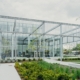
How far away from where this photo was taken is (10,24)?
21250mm

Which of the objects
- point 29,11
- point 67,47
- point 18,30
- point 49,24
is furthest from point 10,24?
point 67,47

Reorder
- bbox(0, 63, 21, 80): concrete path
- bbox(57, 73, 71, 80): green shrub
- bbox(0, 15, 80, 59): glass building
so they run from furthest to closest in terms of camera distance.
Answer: bbox(0, 15, 80, 59): glass building
bbox(0, 63, 21, 80): concrete path
bbox(57, 73, 71, 80): green shrub

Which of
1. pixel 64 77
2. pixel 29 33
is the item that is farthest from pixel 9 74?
pixel 29 33

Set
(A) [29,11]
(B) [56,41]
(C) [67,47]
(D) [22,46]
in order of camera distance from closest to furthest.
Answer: (A) [29,11]
(D) [22,46]
(B) [56,41]
(C) [67,47]

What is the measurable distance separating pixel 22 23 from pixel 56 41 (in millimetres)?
9613

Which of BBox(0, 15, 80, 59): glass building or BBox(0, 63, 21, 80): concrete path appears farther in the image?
BBox(0, 15, 80, 59): glass building

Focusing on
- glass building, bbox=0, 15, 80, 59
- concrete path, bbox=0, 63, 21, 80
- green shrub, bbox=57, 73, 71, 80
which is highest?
glass building, bbox=0, 15, 80, 59

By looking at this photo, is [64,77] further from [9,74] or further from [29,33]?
[29,33]

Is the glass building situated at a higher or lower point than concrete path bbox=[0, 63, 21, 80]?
higher

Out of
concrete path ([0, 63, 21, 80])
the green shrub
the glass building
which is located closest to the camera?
the green shrub

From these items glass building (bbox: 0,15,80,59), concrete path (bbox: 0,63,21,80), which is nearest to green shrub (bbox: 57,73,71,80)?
concrete path (bbox: 0,63,21,80)

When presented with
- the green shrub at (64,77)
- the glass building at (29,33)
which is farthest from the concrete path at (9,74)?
the glass building at (29,33)

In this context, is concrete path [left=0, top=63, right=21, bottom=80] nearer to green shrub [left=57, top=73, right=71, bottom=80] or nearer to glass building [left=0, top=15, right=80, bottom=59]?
green shrub [left=57, top=73, right=71, bottom=80]

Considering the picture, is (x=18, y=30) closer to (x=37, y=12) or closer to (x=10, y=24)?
(x=10, y=24)
